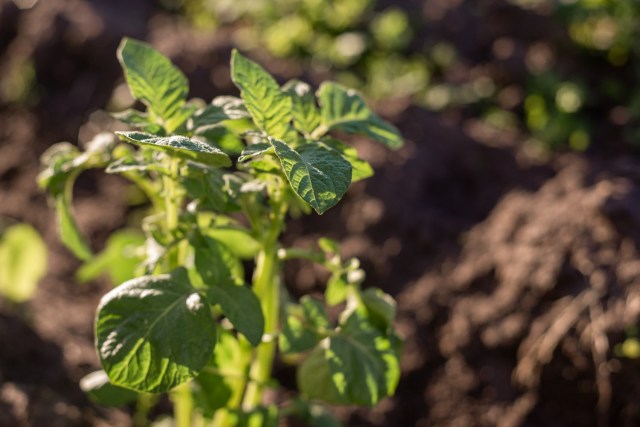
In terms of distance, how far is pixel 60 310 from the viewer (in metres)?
2.57

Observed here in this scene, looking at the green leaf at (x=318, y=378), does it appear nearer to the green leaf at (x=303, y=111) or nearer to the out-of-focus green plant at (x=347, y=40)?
the green leaf at (x=303, y=111)

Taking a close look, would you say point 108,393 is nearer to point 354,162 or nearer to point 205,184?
point 205,184

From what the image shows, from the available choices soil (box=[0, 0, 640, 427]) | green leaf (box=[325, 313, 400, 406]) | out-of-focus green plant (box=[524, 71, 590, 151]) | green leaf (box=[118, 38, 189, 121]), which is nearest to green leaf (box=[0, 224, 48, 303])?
soil (box=[0, 0, 640, 427])

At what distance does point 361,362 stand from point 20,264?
1.35 metres

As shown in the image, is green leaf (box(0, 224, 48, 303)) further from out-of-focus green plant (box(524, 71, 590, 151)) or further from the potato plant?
out-of-focus green plant (box(524, 71, 590, 151))

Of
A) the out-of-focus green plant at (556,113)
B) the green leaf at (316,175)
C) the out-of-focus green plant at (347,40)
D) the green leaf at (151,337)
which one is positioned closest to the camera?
the green leaf at (316,175)

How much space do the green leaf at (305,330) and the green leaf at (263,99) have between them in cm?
38

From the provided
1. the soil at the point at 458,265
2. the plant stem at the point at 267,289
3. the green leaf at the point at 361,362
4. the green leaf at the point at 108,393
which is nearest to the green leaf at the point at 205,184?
the plant stem at the point at 267,289

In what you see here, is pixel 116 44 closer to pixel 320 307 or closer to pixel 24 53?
pixel 24 53

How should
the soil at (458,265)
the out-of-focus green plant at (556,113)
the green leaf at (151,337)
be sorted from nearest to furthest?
the green leaf at (151,337), the soil at (458,265), the out-of-focus green plant at (556,113)

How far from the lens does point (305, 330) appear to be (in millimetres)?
1544

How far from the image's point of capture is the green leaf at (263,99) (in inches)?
52.4

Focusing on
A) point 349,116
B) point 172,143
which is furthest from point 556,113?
point 172,143

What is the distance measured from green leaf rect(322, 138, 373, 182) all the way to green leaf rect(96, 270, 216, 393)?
35 cm
